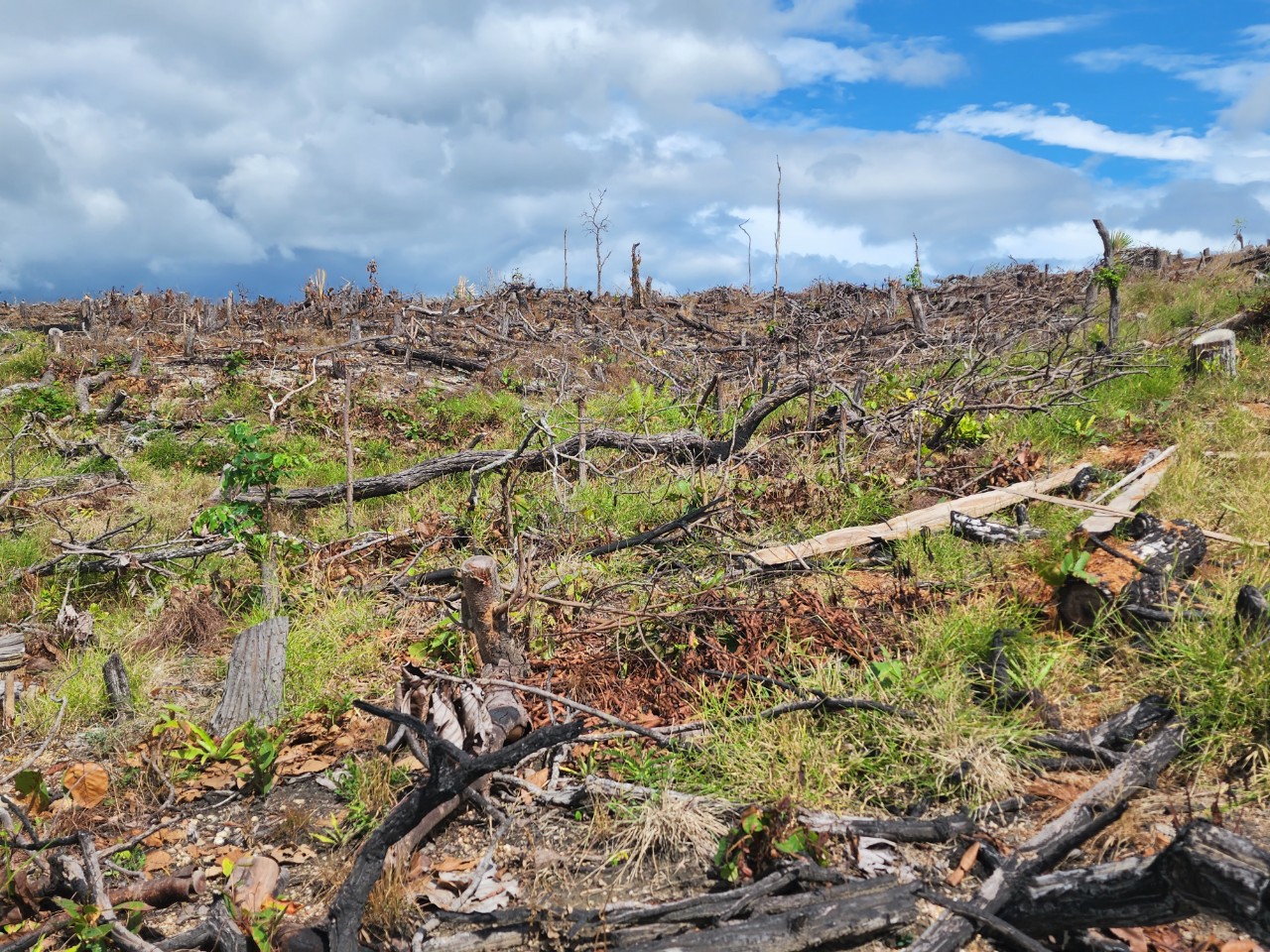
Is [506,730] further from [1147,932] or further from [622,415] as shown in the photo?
[622,415]

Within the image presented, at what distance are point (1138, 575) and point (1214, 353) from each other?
539cm

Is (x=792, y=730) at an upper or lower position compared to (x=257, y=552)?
lower

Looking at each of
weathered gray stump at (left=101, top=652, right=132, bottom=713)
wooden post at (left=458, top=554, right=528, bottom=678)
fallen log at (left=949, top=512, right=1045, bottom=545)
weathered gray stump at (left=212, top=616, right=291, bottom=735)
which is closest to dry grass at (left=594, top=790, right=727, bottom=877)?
wooden post at (left=458, top=554, right=528, bottom=678)

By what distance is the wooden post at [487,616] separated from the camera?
4.07m

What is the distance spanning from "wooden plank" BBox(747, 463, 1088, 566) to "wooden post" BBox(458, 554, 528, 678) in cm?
162

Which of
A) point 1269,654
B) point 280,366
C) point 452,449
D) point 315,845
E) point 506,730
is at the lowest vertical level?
point 315,845

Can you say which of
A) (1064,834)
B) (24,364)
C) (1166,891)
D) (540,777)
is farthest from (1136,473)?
(24,364)

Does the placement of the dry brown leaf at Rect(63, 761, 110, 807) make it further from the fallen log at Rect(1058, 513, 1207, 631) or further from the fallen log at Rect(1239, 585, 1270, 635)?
the fallen log at Rect(1239, 585, 1270, 635)

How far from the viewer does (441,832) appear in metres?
3.43

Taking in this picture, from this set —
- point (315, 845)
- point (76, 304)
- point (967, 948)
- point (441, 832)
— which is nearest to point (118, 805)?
point (315, 845)

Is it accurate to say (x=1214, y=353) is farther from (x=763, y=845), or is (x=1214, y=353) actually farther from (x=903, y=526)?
(x=763, y=845)

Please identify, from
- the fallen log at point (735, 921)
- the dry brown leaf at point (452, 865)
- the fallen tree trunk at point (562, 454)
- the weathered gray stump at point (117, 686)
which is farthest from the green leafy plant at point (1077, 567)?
the weathered gray stump at point (117, 686)

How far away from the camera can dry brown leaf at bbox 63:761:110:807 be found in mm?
3852

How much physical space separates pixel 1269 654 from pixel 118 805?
5010 mm
